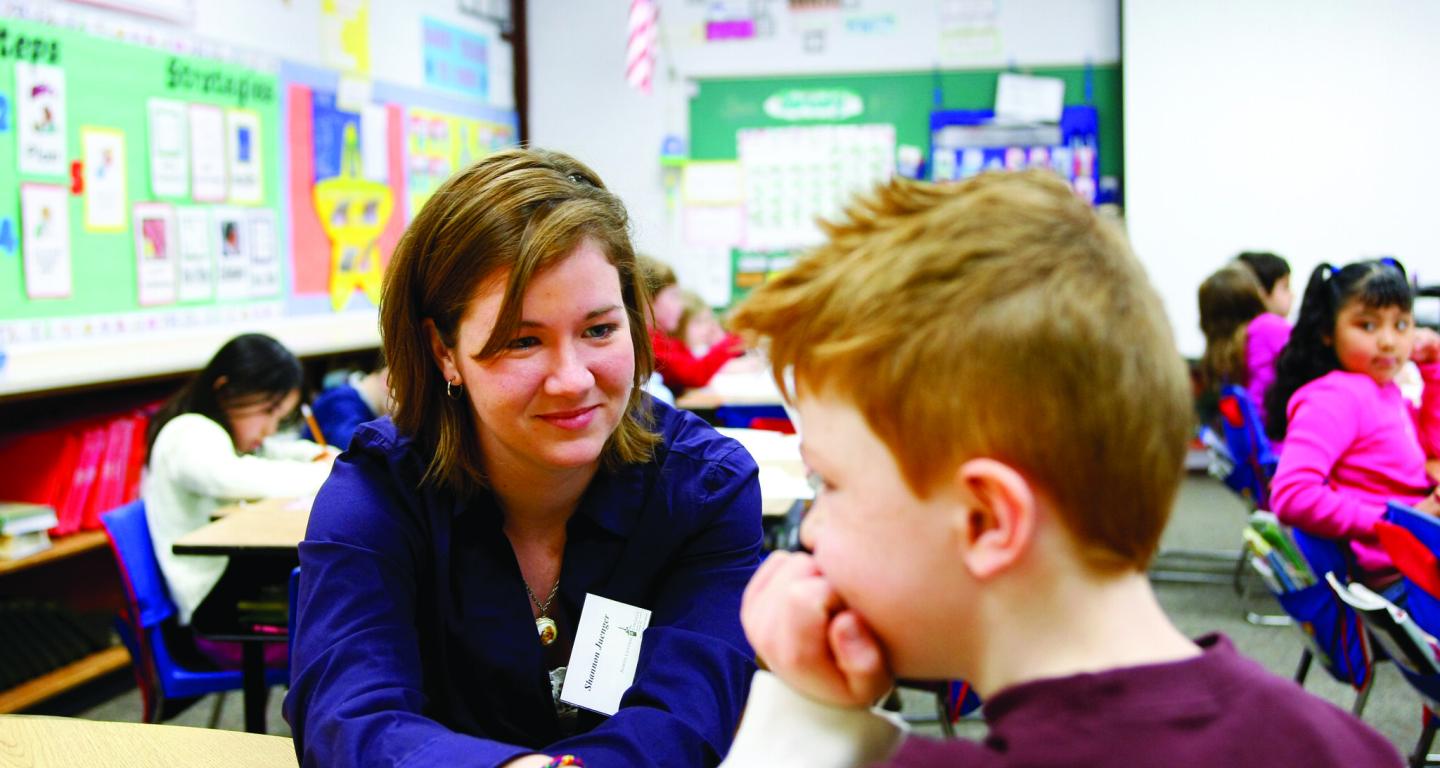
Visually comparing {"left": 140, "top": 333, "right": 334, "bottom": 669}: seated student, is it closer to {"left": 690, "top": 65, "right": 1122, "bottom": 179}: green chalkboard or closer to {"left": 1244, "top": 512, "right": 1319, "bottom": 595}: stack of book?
{"left": 1244, "top": 512, "right": 1319, "bottom": 595}: stack of book

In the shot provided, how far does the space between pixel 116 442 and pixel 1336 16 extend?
19.8ft

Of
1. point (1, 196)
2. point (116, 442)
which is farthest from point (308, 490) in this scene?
point (1, 196)

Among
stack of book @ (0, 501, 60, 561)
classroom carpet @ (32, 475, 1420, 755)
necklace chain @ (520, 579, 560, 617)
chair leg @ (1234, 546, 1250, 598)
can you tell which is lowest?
classroom carpet @ (32, 475, 1420, 755)

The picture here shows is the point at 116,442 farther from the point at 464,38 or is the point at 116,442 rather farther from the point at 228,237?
the point at 464,38

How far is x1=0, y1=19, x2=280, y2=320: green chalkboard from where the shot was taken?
3428 millimetres

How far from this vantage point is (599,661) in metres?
1.30

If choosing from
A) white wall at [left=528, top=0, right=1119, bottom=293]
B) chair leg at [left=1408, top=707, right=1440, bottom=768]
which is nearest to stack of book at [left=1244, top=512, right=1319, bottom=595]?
chair leg at [left=1408, top=707, right=1440, bottom=768]

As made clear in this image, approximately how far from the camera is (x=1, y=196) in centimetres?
340

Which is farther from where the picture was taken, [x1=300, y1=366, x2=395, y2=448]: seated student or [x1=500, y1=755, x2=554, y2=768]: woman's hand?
[x1=300, y1=366, x2=395, y2=448]: seated student

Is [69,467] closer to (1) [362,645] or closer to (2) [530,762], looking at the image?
(1) [362,645]

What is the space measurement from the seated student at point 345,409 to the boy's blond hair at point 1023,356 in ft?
11.6

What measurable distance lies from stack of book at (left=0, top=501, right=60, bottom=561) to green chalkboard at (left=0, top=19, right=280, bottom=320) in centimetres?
55

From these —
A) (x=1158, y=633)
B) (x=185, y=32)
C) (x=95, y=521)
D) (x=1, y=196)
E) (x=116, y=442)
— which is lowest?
(x=95, y=521)

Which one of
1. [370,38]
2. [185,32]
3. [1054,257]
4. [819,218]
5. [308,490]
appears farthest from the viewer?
[370,38]
